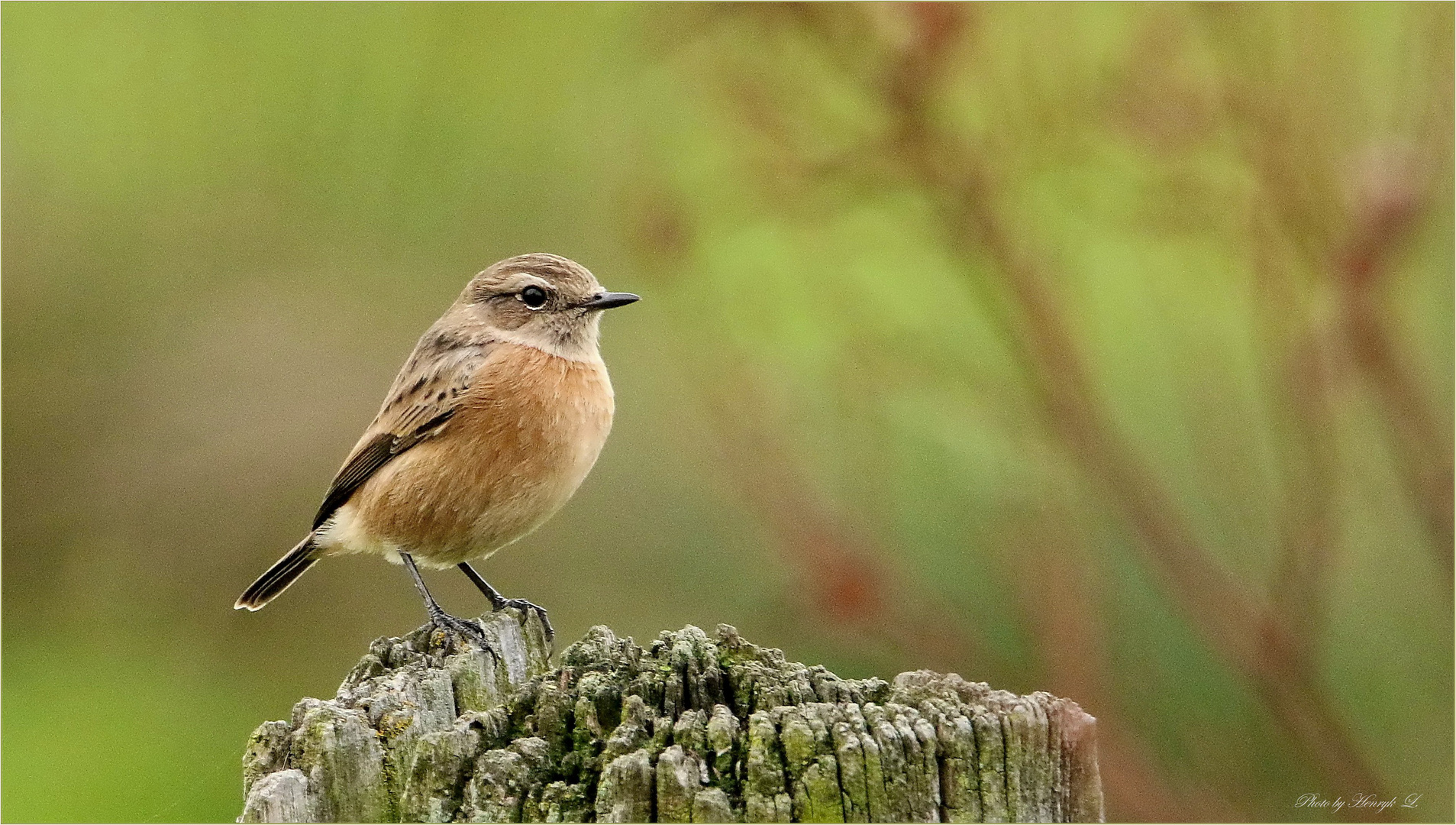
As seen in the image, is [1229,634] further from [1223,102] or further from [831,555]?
[1223,102]

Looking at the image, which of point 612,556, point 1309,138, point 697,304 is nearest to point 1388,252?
point 1309,138

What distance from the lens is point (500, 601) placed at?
696 centimetres

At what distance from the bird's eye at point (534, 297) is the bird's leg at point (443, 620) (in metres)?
1.32

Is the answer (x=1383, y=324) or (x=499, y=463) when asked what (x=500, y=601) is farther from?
(x=1383, y=324)

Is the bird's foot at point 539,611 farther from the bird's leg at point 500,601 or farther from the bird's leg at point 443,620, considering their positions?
the bird's leg at point 443,620

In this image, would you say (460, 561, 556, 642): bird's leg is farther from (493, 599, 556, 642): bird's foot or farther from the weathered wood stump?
the weathered wood stump

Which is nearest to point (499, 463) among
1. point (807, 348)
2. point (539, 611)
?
point (539, 611)

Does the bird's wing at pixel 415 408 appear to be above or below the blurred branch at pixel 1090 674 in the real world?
above

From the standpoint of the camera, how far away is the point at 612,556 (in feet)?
28.1

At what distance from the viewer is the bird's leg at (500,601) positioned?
595cm

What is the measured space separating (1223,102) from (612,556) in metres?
4.61

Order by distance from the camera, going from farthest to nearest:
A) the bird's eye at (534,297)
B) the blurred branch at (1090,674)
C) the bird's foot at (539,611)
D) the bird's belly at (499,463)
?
the bird's eye at (534,297)
the bird's belly at (499,463)
the bird's foot at (539,611)
the blurred branch at (1090,674)

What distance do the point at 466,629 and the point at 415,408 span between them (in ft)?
5.38

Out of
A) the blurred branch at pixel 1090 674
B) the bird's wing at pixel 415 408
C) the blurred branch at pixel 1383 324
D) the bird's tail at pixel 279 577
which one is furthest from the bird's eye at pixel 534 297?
the blurred branch at pixel 1383 324
